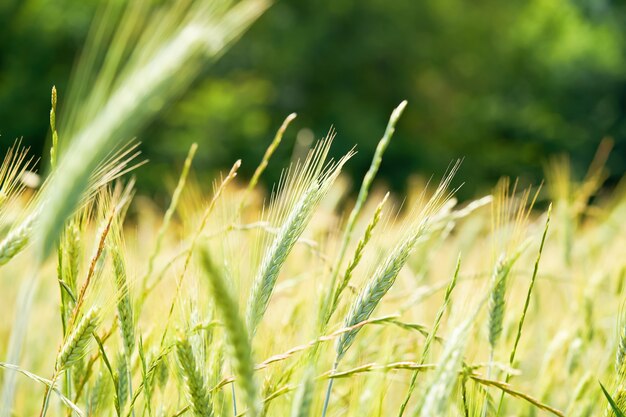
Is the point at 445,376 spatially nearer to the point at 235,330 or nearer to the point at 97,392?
the point at 235,330

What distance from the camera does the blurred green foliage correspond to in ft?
41.3

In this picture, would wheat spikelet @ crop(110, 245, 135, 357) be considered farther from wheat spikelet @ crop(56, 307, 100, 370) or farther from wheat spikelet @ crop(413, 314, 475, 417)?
wheat spikelet @ crop(413, 314, 475, 417)

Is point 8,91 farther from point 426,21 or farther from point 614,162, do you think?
point 614,162

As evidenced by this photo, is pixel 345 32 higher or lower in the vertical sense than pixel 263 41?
higher

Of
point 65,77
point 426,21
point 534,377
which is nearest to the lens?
point 534,377

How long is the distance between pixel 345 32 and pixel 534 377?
48.9ft

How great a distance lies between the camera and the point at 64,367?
2.21 feet

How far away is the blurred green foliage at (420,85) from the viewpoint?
41.3 ft

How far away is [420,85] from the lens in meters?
17.0

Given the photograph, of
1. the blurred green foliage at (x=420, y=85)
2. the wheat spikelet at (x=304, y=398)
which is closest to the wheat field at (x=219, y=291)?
the wheat spikelet at (x=304, y=398)

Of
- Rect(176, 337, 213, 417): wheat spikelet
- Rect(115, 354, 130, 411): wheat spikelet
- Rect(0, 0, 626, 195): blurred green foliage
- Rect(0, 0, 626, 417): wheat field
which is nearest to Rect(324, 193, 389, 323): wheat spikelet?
Rect(0, 0, 626, 417): wheat field

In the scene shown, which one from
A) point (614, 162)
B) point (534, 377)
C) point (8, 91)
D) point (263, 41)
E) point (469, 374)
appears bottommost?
point (469, 374)

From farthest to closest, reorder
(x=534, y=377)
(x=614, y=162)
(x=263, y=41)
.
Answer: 1. (x=614, y=162)
2. (x=263, y=41)
3. (x=534, y=377)

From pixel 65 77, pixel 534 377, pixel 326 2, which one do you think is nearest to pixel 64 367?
pixel 534 377
